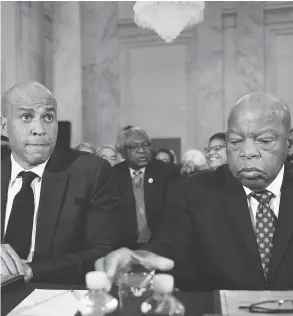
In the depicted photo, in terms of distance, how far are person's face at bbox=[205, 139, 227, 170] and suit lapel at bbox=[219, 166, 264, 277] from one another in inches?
95.6

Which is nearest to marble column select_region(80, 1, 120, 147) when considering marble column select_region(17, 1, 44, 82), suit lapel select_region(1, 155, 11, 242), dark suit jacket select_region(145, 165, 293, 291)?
marble column select_region(17, 1, 44, 82)

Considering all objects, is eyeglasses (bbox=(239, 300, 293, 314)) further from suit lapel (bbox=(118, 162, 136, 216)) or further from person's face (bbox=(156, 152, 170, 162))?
person's face (bbox=(156, 152, 170, 162))

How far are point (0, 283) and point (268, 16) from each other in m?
8.40

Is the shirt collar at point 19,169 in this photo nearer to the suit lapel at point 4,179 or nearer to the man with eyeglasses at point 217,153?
the suit lapel at point 4,179

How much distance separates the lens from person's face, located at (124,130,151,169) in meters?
4.26

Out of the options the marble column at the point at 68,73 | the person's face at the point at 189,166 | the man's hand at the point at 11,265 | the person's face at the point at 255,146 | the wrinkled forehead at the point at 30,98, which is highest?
the marble column at the point at 68,73

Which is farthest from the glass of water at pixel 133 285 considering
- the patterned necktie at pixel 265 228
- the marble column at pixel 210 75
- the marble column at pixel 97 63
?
the marble column at pixel 210 75

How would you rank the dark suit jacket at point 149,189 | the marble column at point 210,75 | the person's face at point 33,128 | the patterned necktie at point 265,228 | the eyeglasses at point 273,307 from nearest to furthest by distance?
the eyeglasses at point 273,307
the patterned necktie at point 265,228
the person's face at point 33,128
the dark suit jacket at point 149,189
the marble column at point 210,75

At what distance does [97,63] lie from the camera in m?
6.80

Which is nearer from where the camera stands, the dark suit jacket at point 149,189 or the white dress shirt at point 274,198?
the white dress shirt at point 274,198

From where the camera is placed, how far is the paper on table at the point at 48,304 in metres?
1.20

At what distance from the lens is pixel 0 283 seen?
1362mm

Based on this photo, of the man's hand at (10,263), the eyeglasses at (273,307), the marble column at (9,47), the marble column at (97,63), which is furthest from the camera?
the marble column at (97,63)

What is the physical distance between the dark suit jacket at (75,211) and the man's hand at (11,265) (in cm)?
18
